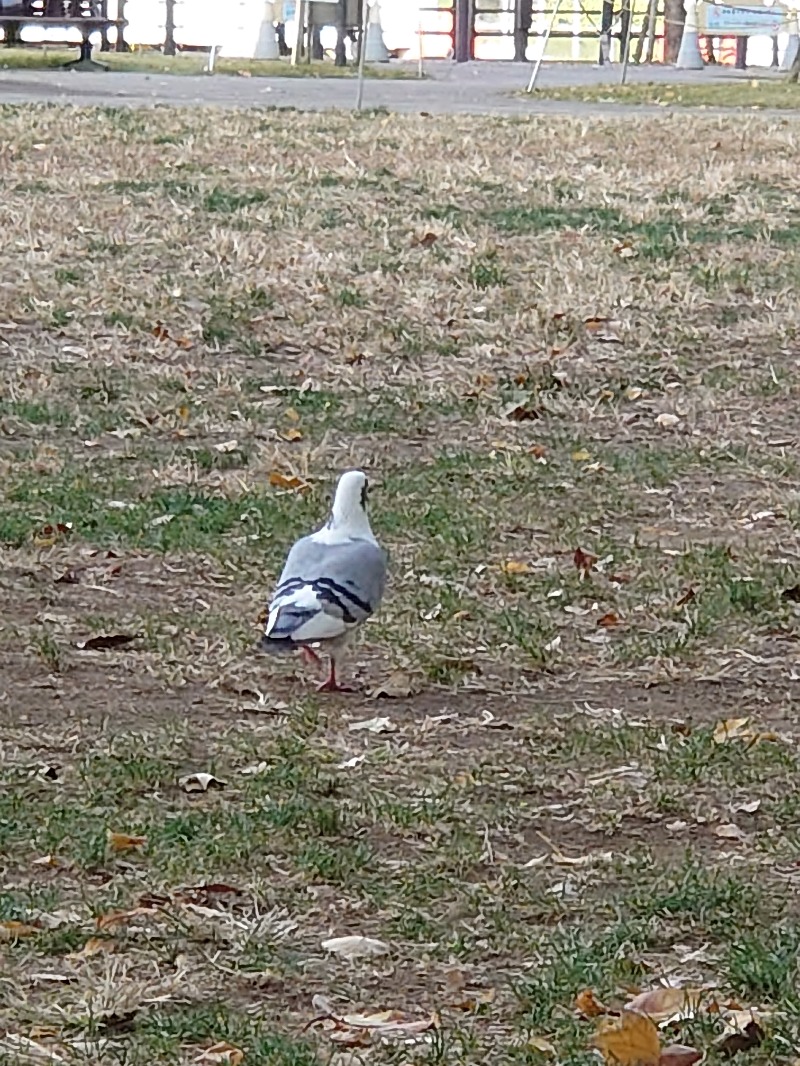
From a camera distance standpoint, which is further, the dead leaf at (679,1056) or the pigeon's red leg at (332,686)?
the pigeon's red leg at (332,686)

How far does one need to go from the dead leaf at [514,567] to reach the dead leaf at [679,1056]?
2.68 m

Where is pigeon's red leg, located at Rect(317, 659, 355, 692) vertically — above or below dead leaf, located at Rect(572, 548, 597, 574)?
above

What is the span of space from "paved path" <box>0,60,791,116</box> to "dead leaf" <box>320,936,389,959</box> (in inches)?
553

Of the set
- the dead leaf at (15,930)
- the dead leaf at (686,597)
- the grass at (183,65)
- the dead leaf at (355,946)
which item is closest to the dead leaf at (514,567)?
the dead leaf at (686,597)

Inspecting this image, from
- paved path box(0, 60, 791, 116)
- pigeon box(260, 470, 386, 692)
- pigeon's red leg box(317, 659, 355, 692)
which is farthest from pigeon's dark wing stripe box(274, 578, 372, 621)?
paved path box(0, 60, 791, 116)

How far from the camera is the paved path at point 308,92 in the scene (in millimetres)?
18172

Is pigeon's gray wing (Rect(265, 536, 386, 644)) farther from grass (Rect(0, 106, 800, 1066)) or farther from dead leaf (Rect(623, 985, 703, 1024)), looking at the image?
dead leaf (Rect(623, 985, 703, 1024))

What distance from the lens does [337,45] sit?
25844 mm

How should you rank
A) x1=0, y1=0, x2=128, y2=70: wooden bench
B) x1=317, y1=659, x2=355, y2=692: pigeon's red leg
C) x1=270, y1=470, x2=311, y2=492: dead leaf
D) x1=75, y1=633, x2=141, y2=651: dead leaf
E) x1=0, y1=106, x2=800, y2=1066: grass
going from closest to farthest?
1. x1=0, y1=106, x2=800, y2=1066: grass
2. x1=317, y1=659, x2=355, y2=692: pigeon's red leg
3. x1=75, y1=633, x2=141, y2=651: dead leaf
4. x1=270, y1=470, x2=311, y2=492: dead leaf
5. x1=0, y1=0, x2=128, y2=70: wooden bench

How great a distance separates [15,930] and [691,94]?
18312mm

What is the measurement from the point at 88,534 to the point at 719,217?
599 centimetres

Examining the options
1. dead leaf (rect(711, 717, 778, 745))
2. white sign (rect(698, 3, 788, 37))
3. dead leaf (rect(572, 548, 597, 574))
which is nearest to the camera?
dead leaf (rect(711, 717, 778, 745))

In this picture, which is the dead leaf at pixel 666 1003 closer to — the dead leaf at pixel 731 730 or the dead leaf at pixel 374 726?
the dead leaf at pixel 731 730

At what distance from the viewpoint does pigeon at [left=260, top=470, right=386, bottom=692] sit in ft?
15.0
